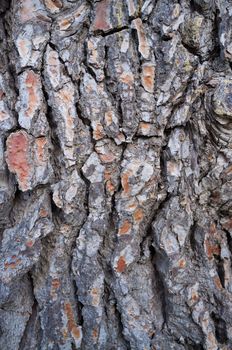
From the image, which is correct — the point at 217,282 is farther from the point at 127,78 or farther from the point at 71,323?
the point at 127,78

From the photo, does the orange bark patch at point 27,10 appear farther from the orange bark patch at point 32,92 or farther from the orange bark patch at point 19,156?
the orange bark patch at point 19,156

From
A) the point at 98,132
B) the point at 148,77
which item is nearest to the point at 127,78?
the point at 148,77

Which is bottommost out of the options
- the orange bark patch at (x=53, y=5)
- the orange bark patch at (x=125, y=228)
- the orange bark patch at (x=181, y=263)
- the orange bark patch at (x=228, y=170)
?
the orange bark patch at (x=181, y=263)

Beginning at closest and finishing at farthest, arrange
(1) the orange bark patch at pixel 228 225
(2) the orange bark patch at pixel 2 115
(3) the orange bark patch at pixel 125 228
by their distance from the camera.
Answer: (2) the orange bark patch at pixel 2 115, (3) the orange bark patch at pixel 125 228, (1) the orange bark patch at pixel 228 225

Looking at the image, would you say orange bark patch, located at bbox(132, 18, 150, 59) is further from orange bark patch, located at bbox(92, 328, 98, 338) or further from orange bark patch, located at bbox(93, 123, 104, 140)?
orange bark patch, located at bbox(92, 328, 98, 338)

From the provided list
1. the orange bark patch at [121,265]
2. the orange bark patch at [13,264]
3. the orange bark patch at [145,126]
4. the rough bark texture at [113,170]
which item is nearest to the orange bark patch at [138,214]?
the rough bark texture at [113,170]

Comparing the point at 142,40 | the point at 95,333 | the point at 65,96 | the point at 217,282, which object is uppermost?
the point at 142,40

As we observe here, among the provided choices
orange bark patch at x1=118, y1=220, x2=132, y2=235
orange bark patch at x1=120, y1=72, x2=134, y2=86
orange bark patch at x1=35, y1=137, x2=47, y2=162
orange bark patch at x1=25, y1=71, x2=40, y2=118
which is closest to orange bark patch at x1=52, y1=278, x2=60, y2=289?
orange bark patch at x1=118, y1=220, x2=132, y2=235

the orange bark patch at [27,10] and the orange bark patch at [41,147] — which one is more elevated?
the orange bark patch at [27,10]
